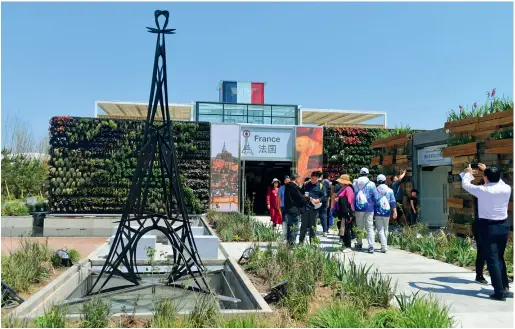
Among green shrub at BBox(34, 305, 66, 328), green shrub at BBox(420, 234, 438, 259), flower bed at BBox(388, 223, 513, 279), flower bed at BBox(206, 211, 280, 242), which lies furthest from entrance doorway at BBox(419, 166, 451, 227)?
green shrub at BBox(34, 305, 66, 328)

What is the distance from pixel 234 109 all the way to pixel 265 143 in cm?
332

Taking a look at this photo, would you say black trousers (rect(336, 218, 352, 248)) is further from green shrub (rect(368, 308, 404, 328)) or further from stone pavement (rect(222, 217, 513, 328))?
green shrub (rect(368, 308, 404, 328))

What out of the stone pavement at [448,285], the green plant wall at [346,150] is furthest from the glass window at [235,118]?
the stone pavement at [448,285]

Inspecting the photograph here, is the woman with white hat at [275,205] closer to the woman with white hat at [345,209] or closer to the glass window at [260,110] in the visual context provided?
the woman with white hat at [345,209]

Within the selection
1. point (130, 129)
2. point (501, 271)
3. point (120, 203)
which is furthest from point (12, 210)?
point (501, 271)

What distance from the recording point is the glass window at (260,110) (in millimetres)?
22906

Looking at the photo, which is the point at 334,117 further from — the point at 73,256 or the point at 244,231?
the point at 73,256

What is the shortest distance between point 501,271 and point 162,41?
5417 mm

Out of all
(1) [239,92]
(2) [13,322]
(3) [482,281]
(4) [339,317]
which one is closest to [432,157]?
(3) [482,281]

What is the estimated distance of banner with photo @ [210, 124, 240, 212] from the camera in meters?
19.9

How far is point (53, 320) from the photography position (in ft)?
13.9

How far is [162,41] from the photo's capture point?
6477mm

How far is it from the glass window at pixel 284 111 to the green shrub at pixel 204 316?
750 inches

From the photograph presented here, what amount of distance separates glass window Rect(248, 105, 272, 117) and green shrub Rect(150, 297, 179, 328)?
61.0ft
